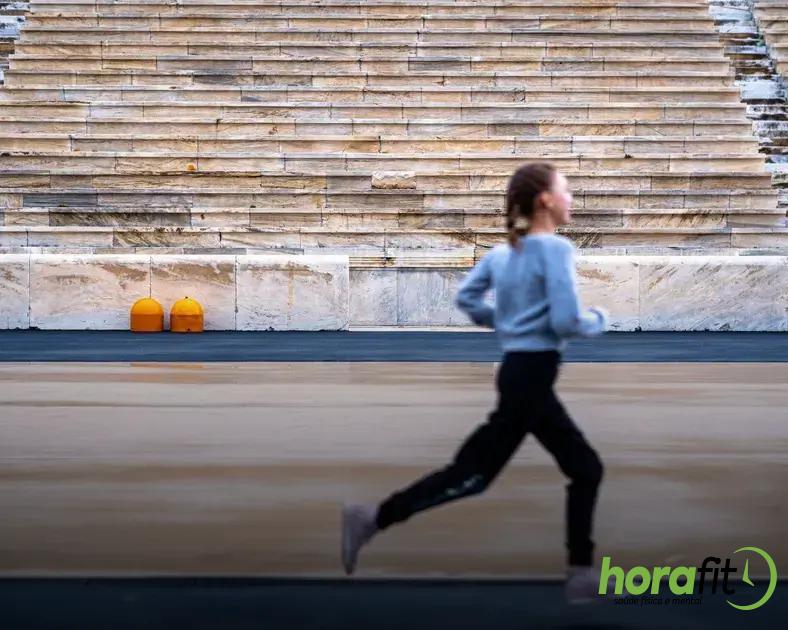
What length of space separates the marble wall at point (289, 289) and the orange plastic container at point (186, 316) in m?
0.34

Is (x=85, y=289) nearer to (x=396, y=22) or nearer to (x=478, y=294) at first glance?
(x=396, y=22)

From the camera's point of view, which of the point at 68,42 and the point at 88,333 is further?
the point at 68,42

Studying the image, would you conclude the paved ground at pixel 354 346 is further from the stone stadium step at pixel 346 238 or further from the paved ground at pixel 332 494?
the stone stadium step at pixel 346 238

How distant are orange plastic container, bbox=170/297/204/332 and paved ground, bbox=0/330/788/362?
349 mm

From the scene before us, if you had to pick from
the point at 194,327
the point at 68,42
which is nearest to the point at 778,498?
the point at 194,327

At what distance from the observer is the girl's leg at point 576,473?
4480 mm

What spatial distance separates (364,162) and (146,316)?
6.26m

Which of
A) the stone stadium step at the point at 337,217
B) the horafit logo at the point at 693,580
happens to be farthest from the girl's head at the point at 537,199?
the stone stadium step at the point at 337,217

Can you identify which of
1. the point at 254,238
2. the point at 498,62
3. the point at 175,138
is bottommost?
the point at 254,238

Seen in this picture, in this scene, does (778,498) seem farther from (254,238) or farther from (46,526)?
(254,238)

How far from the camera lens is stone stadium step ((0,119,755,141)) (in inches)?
939

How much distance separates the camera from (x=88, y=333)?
17.9 metres

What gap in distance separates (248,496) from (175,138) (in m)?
17.8

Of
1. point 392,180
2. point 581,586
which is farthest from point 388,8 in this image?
point 581,586
